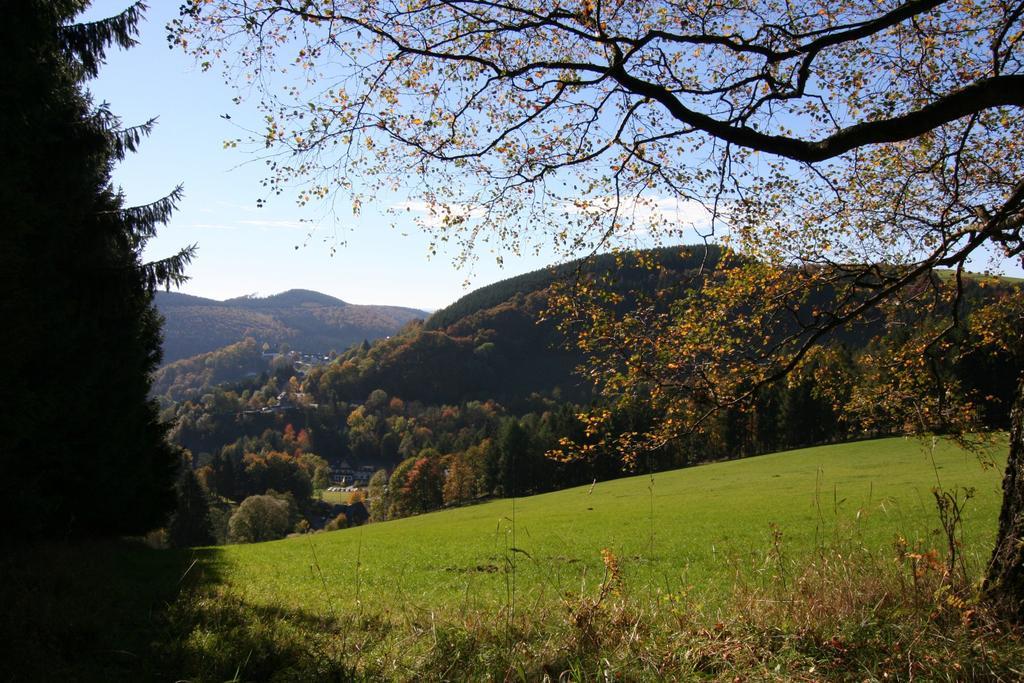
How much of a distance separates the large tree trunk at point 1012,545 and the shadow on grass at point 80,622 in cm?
556

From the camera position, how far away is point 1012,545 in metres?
4.00

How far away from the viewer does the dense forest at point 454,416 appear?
826cm

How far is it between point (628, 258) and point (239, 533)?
5921cm

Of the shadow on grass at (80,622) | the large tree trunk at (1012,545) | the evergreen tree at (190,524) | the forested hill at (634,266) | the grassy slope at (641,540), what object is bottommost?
the evergreen tree at (190,524)

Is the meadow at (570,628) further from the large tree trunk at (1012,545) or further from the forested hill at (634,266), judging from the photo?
the forested hill at (634,266)

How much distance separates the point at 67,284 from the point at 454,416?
124 metres

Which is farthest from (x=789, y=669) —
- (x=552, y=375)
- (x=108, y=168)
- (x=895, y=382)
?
(x=552, y=375)

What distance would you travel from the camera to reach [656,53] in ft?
18.4

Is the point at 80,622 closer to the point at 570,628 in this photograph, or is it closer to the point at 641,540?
the point at 570,628

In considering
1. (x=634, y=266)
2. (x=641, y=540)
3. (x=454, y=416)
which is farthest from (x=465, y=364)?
(x=634, y=266)

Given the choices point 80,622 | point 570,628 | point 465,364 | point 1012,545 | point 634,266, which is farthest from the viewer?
point 465,364

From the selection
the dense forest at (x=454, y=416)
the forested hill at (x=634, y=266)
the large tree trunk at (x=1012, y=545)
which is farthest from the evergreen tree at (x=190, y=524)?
the large tree trunk at (x=1012, y=545)

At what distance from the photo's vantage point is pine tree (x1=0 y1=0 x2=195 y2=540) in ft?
25.7

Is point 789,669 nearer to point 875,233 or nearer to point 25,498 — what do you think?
point 875,233
